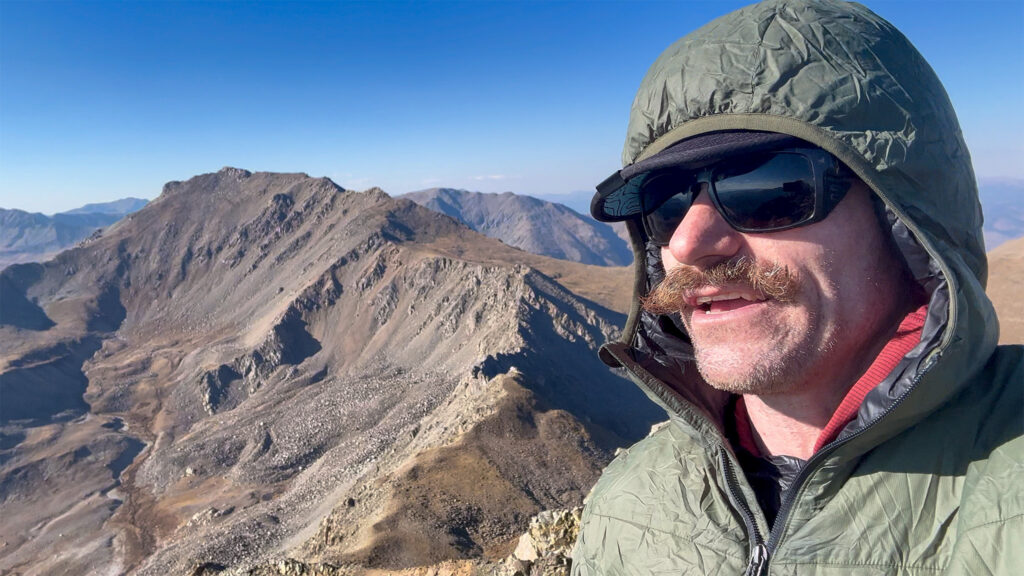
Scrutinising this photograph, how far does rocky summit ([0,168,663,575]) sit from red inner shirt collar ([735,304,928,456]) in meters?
12.6

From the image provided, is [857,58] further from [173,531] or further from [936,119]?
[173,531]

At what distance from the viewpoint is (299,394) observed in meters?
54.7

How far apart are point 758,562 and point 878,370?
984mm

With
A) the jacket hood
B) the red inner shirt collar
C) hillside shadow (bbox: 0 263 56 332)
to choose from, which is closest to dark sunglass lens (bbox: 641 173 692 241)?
the jacket hood

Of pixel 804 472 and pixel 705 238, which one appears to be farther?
pixel 705 238

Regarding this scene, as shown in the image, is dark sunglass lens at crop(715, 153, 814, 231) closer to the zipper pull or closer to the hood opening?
the hood opening

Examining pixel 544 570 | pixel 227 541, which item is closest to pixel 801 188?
pixel 544 570

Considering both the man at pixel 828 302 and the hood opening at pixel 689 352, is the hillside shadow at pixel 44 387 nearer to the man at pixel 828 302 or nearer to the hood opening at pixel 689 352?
the hood opening at pixel 689 352

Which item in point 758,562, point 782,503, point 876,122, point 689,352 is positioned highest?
point 876,122

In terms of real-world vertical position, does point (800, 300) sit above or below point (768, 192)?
below

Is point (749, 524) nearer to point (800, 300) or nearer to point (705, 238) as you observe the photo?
point (800, 300)

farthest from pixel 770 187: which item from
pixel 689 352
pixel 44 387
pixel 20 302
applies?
pixel 20 302

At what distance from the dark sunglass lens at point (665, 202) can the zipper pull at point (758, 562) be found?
1524 mm

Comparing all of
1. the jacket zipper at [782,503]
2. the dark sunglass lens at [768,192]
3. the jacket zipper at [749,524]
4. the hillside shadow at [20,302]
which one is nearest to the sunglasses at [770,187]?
the dark sunglass lens at [768,192]
